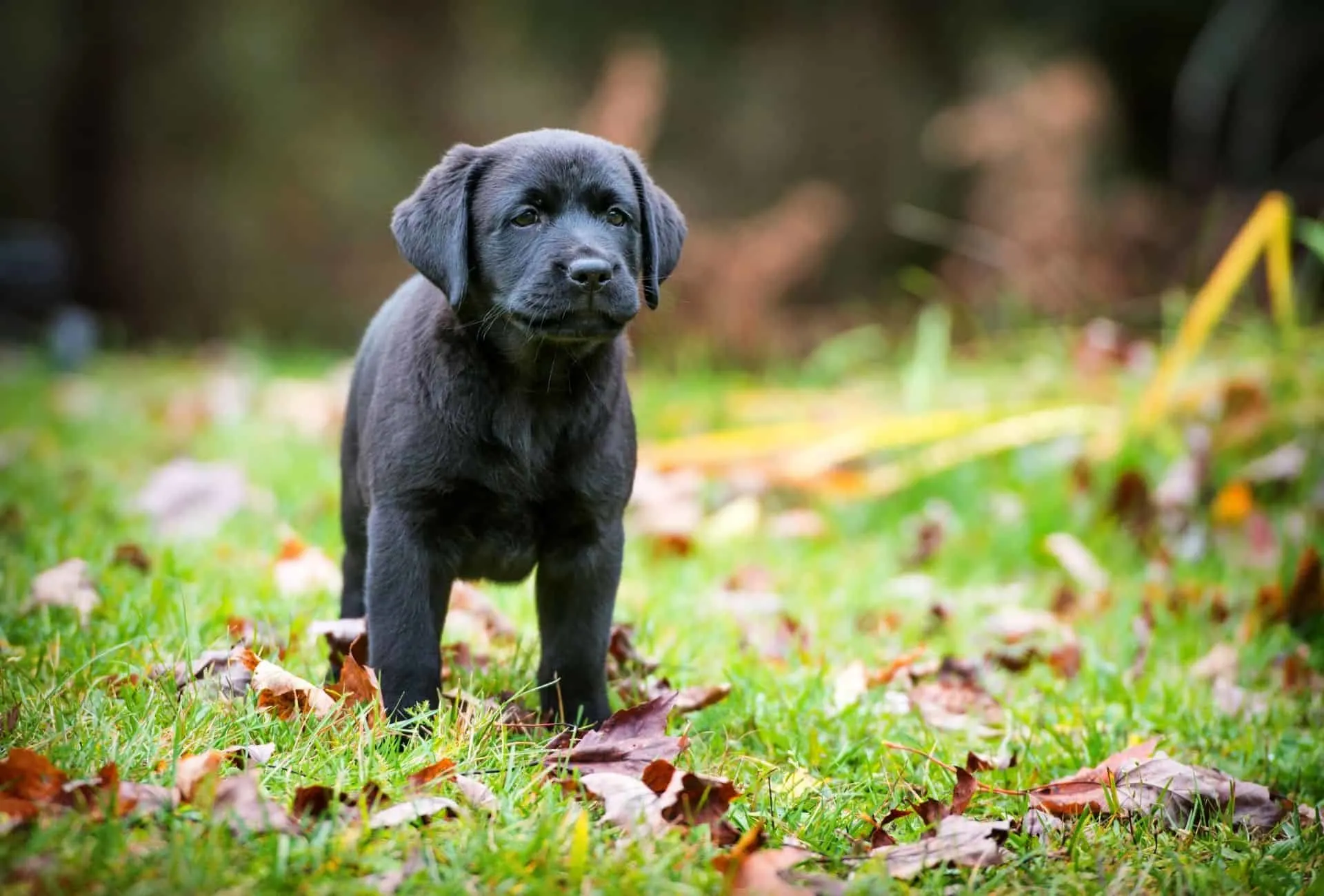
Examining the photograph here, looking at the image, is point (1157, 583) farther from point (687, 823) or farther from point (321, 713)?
point (321, 713)

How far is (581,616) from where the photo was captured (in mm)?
2861

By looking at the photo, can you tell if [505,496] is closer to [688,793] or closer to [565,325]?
[565,325]

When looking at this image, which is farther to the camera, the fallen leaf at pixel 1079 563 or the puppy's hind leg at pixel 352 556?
the fallen leaf at pixel 1079 563

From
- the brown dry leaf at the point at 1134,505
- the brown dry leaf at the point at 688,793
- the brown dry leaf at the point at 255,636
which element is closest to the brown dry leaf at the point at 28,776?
the brown dry leaf at the point at 255,636

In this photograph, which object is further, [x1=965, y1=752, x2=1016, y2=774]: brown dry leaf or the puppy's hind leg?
the puppy's hind leg

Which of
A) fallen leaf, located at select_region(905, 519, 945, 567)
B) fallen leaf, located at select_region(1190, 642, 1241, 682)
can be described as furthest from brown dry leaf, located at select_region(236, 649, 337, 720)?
fallen leaf, located at select_region(905, 519, 945, 567)

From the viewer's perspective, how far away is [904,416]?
583 centimetres

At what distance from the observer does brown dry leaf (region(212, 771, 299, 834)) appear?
6.70ft

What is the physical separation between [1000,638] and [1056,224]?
178 inches

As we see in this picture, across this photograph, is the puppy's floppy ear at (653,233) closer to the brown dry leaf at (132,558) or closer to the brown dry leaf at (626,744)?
the brown dry leaf at (626,744)

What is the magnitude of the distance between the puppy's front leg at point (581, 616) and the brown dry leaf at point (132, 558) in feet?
4.91

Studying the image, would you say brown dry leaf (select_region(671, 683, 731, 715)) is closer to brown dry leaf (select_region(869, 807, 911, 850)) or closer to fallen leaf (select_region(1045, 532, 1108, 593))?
brown dry leaf (select_region(869, 807, 911, 850))

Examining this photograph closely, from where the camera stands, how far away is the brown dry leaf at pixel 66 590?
331 centimetres

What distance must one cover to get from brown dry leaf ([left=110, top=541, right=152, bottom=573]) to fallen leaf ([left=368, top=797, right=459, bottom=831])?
6.23 feet
